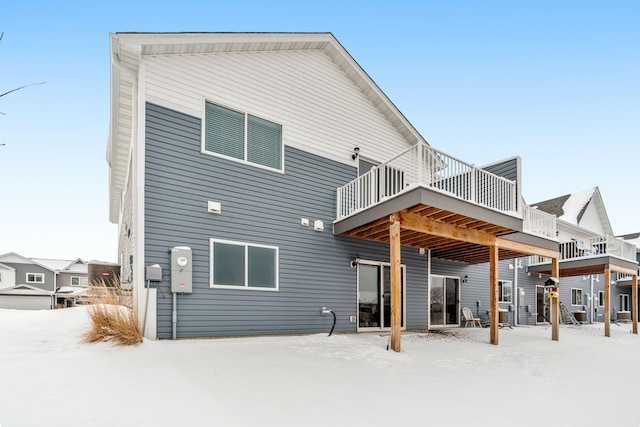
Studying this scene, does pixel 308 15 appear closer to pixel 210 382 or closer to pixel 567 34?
pixel 567 34

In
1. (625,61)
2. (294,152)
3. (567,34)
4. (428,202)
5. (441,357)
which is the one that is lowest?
(441,357)

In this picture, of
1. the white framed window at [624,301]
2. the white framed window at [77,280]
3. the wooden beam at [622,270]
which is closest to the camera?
the wooden beam at [622,270]

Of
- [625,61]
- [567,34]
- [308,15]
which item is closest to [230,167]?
[308,15]

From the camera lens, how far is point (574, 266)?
13.9 metres

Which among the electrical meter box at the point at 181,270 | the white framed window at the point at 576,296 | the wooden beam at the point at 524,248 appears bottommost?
the white framed window at the point at 576,296

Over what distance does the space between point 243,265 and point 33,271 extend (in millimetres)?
35217

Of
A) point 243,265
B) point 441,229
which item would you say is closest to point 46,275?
point 243,265

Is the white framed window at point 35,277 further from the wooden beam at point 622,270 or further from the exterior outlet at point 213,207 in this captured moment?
the wooden beam at point 622,270

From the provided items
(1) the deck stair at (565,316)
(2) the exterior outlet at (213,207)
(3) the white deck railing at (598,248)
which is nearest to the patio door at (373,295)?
(2) the exterior outlet at (213,207)

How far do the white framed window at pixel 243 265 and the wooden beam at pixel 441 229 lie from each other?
2938 millimetres

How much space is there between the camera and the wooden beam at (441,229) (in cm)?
734

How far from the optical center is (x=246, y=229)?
25.0 feet

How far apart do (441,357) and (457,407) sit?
2608 millimetres

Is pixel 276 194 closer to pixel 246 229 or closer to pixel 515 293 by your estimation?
pixel 246 229
